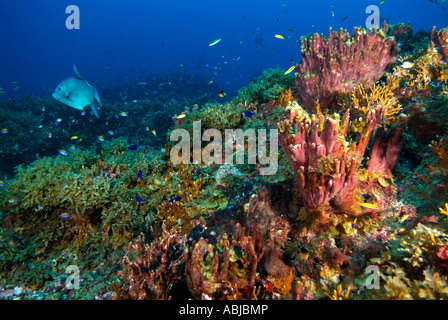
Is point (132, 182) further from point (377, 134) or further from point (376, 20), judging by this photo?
point (376, 20)

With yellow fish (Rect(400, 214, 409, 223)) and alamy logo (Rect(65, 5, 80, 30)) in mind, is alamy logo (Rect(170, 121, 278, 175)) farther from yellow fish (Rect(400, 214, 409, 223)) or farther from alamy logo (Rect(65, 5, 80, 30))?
alamy logo (Rect(65, 5, 80, 30))

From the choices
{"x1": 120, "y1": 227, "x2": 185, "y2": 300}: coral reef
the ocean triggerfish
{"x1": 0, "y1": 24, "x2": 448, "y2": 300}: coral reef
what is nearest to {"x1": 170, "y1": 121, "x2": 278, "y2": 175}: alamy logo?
{"x1": 0, "y1": 24, "x2": 448, "y2": 300}: coral reef

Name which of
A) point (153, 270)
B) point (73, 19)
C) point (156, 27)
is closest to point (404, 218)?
point (153, 270)

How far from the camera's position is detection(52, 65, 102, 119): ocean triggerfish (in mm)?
5180

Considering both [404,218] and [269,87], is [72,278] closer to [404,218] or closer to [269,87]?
[404,218]

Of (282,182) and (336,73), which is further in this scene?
(336,73)

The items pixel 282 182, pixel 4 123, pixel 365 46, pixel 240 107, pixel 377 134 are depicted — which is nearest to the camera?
pixel 377 134

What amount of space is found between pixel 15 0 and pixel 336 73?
607 ft

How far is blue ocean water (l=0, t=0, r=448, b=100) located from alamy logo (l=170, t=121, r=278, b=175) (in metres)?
92.2

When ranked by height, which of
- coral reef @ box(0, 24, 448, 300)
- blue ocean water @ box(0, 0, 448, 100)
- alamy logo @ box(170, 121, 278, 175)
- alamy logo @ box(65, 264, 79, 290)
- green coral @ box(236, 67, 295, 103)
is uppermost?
blue ocean water @ box(0, 0, 448, 100)

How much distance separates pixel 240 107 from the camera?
8.40m

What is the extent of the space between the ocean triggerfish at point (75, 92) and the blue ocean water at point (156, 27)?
93.7m

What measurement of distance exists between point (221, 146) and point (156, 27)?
6565 inches

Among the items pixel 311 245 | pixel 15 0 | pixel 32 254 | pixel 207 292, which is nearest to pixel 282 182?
pixel 311 245
